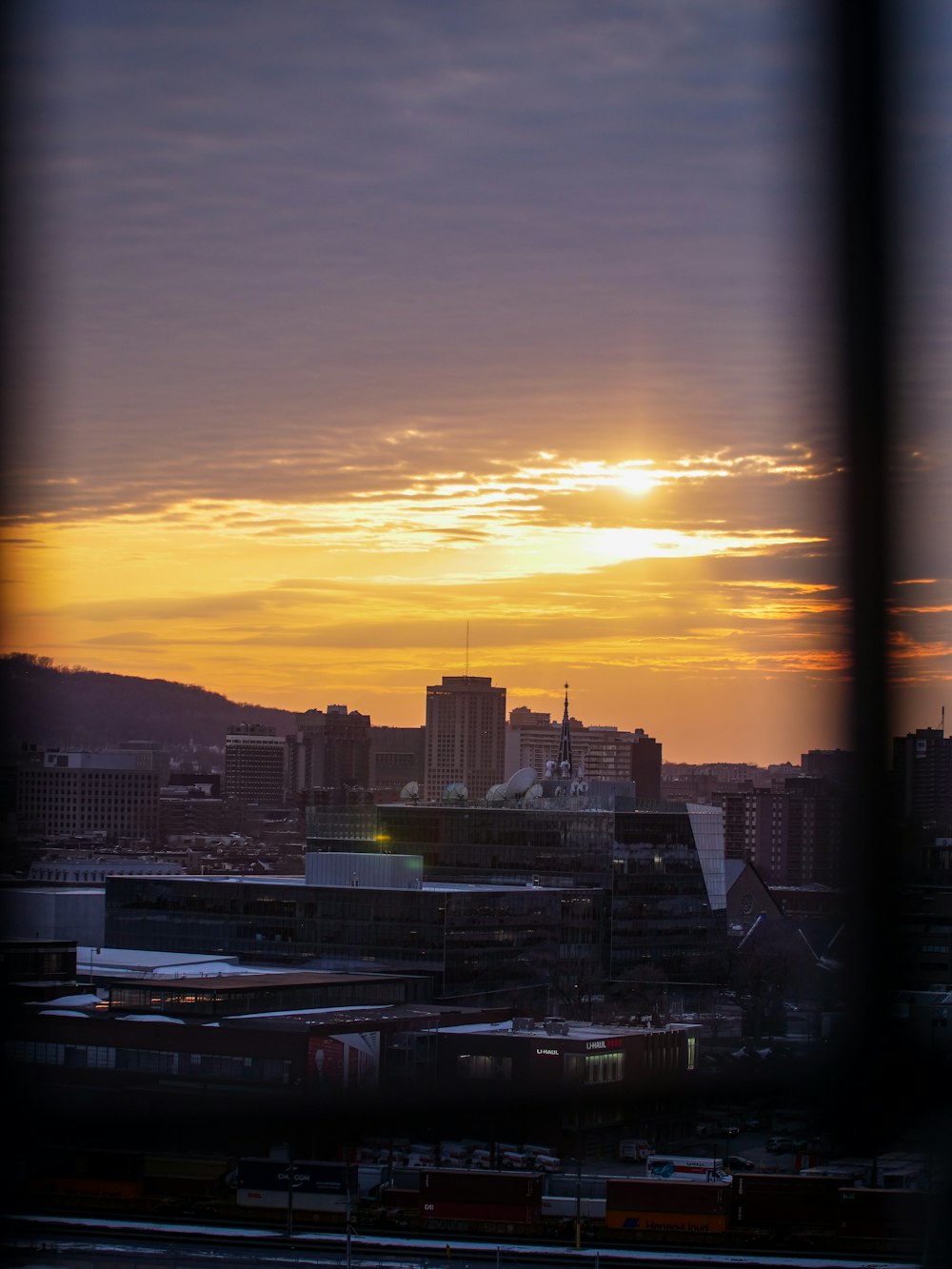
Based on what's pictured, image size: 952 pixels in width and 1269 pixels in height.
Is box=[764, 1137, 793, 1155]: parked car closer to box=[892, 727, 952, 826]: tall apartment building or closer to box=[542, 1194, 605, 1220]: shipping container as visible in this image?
box=[542, 1194, 605, 1220]: shipping container

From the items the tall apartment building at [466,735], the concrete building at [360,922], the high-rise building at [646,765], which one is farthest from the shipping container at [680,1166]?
the tall apartment building at [466,735]

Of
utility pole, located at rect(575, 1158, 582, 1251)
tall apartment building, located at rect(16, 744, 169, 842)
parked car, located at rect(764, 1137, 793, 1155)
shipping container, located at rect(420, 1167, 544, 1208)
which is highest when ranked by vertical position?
tall apartment building, located at rect(16, 744, 169, 842)

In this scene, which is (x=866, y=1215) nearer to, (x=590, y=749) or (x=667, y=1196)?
(x=667, y=1196)

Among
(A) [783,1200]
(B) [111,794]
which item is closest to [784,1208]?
(A) [783,1200]

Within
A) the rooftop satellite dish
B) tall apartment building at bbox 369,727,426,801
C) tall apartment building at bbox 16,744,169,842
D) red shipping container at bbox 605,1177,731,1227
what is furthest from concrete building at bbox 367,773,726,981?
tall apartment building at bbox 369,727,426,801

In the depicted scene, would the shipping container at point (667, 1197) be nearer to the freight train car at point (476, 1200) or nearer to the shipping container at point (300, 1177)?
the freight train car at point (476, 1200)

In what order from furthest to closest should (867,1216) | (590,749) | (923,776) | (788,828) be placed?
(590,749)
(788,828)
(867,1216)
(923,776)
